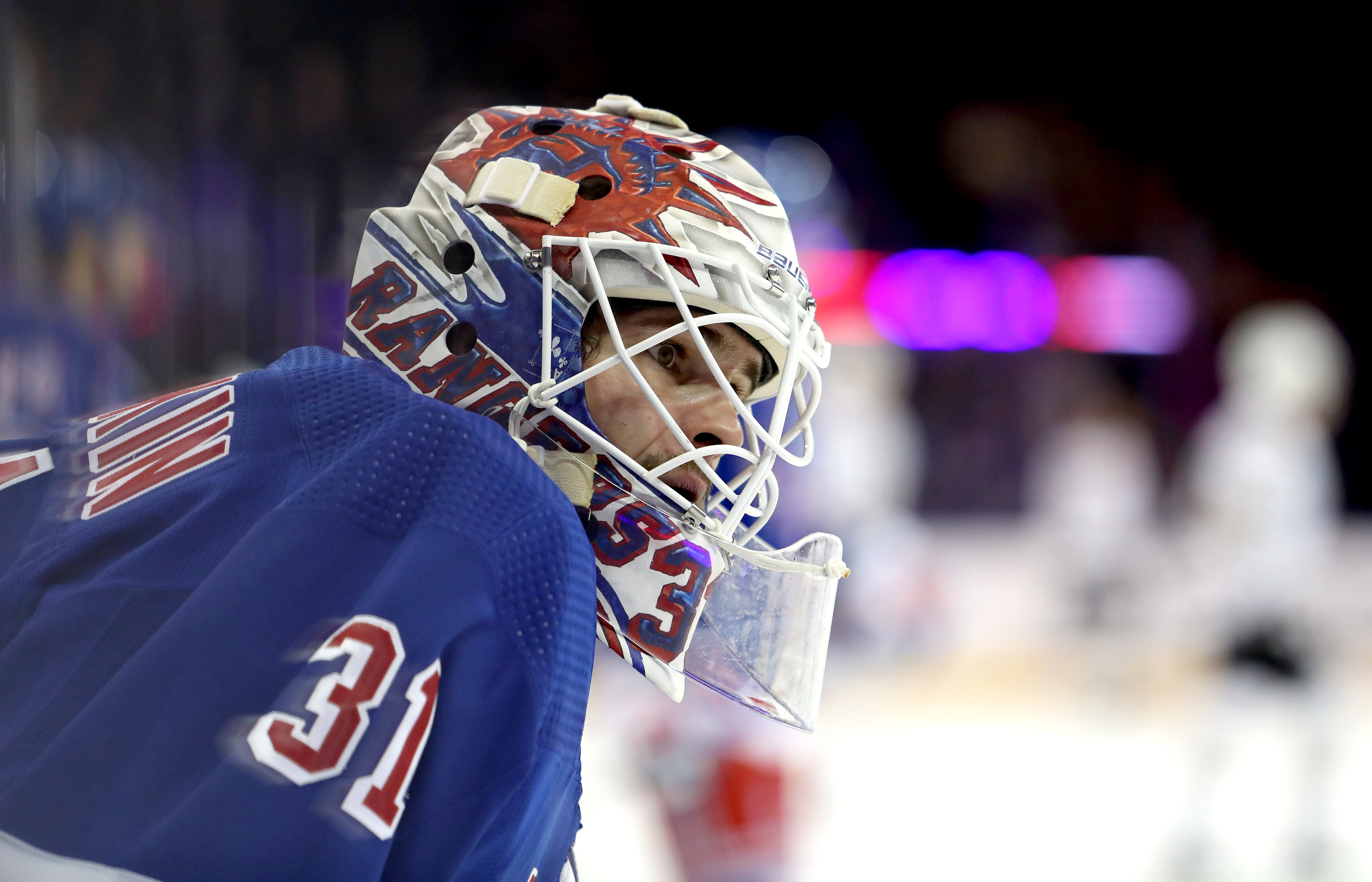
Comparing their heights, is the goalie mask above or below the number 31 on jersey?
above

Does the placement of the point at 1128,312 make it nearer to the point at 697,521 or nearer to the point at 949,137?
the point at 949,137

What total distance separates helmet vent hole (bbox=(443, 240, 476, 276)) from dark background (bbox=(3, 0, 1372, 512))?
1427 mm

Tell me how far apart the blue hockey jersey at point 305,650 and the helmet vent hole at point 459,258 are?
27cm

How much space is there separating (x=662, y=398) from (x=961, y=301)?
738cm

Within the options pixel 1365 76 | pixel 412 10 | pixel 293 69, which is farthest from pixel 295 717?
pixel 1365 76

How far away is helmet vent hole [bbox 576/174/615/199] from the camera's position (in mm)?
1058

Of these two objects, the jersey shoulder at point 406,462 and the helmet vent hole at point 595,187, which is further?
the helmet vent hole at point 595,187

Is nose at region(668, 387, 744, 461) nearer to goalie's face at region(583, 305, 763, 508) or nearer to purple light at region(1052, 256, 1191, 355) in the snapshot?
goalie's face at region(583, 305, 763, 508)

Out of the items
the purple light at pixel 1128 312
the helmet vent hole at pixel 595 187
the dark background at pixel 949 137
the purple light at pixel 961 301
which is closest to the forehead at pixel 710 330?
the helmet vent hole at pixel 595 187

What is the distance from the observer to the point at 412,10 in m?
2.52

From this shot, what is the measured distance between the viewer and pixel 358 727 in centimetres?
60

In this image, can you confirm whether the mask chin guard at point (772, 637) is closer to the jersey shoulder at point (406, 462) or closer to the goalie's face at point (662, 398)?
the goalie's face at point (662, 398)

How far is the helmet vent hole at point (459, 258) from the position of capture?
1.01 m

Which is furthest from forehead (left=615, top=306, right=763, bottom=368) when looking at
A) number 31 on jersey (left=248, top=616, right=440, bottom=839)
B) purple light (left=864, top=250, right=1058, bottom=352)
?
purple light (left=864, top=250, right=1058, bottom=352)
